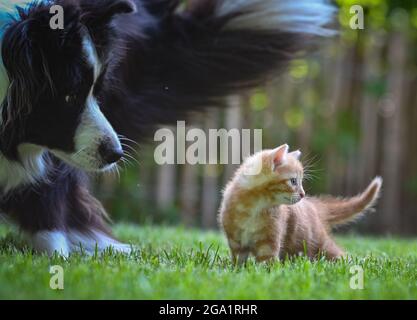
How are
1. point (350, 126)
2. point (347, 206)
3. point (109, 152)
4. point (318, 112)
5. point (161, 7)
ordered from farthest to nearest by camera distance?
point (318, 112), point (350, 126), point (161, 7), point (347, 206), point (109, 152)

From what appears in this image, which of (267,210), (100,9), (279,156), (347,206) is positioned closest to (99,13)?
(100,9)

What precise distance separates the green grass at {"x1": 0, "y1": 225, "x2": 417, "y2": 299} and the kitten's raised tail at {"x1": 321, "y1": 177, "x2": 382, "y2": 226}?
1.09ft

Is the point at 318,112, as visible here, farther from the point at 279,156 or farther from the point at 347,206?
the point at 279,156

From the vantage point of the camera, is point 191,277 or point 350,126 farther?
point 350,126

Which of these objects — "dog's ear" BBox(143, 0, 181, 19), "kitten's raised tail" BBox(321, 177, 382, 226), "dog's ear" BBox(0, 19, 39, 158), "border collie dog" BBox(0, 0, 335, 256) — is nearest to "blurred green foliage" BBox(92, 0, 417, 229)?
"border collie dog" BBox(0, 0, 335, 256)

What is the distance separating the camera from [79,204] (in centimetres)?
A: 383

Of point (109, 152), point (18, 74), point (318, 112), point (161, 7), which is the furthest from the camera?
point (318, 112)

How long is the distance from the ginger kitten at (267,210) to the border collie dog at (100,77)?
57 cm

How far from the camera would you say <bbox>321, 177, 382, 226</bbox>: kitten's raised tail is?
149 inches

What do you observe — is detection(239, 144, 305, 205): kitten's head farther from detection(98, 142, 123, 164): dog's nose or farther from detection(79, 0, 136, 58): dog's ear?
detection(79, 0, 136, 58): dog's ear

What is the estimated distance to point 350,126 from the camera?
22.6ft

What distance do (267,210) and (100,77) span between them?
3.14 ft

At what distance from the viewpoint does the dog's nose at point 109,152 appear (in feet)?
10.4

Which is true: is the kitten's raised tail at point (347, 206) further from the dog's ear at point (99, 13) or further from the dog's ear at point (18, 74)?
the dog's ear at point (18, 74)
